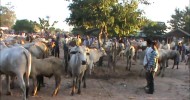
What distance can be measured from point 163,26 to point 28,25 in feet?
88.6

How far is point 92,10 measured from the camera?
17078 mm

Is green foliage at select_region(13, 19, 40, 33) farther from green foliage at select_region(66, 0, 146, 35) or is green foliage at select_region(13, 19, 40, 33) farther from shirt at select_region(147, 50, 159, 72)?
shirt at select_region(147, 50, 159, 72)

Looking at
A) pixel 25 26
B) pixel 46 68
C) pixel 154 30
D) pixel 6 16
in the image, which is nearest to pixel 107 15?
pixel 46 68

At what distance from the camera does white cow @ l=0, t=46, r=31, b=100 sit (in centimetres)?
911

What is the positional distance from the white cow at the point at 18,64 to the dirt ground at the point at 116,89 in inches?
42.6

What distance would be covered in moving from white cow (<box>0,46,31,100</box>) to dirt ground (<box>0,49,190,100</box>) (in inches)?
42.6

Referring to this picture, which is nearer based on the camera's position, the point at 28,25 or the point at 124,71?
the point at 124,71

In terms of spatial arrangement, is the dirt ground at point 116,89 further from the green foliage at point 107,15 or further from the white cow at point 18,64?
the green foliage at point 107,15

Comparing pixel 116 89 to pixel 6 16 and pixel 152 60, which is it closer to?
pixel 152 60

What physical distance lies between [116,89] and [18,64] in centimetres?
478

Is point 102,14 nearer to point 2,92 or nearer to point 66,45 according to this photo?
point 66,45

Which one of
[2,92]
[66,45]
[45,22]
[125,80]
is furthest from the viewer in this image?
[45,22]

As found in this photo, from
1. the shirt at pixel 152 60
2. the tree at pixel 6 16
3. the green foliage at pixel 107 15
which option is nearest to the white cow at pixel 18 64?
the shirt at pixel 152 60

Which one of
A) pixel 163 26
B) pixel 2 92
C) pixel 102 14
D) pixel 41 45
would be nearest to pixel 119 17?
pixel 102 14
